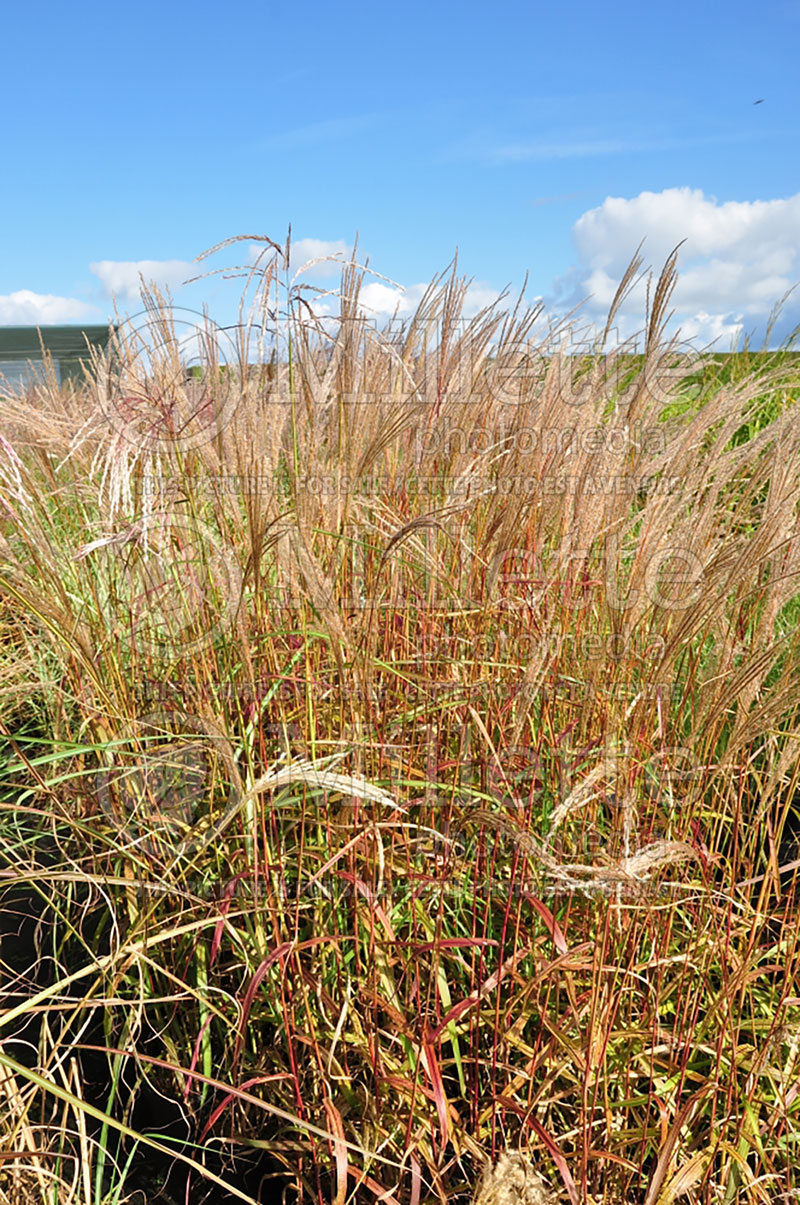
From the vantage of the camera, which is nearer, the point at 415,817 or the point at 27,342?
the point at 415,817

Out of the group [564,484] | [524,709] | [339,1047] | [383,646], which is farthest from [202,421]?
[339,1047]

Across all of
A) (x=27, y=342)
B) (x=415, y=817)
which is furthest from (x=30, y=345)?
(x=415, y=817)

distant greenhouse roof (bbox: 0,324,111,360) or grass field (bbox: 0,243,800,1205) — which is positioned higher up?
distant greenhouse roof (bbox: 0,324,111,360)

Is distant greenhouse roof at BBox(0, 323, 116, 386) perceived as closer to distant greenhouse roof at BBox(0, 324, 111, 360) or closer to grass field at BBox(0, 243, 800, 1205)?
distant greenhouse roof at BBox(0, 324, 111, 360)

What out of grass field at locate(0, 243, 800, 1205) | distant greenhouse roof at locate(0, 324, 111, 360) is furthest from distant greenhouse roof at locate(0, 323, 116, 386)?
grass field at locate(0, 243, 800, 1205)

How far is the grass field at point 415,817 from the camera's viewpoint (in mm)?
1134

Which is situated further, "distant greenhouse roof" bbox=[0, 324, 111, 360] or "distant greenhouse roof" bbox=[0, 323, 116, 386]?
"distant greenhouse roof" bbox=[0, 324, 111, 360]

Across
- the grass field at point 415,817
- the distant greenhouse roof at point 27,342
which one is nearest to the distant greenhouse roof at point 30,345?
the distant greenhouse roof at point 27,342

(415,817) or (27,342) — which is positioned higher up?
(27,342)

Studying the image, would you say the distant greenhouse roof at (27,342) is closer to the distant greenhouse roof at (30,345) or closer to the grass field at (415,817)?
the distant greenhouse roof at (30,345)

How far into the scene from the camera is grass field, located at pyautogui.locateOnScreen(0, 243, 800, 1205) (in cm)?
113

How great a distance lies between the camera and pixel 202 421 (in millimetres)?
1669

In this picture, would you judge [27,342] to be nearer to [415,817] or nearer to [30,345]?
[30,345]

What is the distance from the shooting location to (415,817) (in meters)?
1.43
